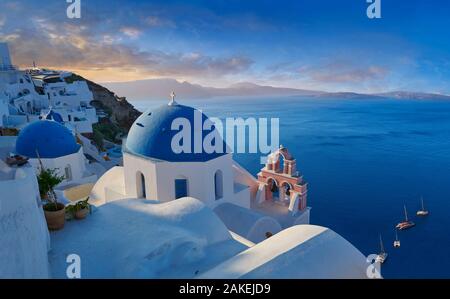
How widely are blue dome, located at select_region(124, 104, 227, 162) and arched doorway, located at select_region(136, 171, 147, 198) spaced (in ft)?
2.36

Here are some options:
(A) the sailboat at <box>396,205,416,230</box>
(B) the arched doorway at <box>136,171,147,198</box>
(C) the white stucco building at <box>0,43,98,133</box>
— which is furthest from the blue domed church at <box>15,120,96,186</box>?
(A) the sailboat at <box>396,205,416,230</box>

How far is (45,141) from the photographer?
46.5 ft

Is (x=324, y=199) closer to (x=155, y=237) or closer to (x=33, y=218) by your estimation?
(x=155, y=237)

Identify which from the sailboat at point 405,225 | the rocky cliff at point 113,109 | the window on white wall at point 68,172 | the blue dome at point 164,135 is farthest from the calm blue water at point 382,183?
the rocky cliff at point 113,109

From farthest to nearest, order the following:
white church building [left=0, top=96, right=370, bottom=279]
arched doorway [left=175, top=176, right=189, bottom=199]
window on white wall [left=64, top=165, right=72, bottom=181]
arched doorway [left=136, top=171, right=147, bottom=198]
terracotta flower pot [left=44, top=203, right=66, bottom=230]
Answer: window on white wall [left=64, top=165, right=72, bottom=181]
arched doorway [left=136, top=171, right=147, bottom=198]
arched doorway [left=175, top=176, right=189, bottom=199]
terracotta flower pot [left=44, top=203, right=66, bottom=230]
white church building [left=0, top=96, right=370, bottom=279]

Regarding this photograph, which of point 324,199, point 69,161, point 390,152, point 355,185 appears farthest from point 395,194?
point 69,161

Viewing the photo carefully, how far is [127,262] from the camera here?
594cm

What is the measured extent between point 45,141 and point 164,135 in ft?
23.0

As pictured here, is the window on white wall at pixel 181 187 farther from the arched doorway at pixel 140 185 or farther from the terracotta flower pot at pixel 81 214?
the terracotta flower pot at pixel 81 214

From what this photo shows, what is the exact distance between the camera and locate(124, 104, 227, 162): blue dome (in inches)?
391

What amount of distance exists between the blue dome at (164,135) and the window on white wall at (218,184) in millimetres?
665

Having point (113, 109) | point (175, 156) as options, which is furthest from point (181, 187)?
point (113, 109)

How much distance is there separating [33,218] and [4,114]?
20.4m

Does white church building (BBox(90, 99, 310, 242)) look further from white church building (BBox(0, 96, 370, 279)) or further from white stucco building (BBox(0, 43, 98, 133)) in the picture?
white stucco building (BBox(0, 43, 98, 133))
